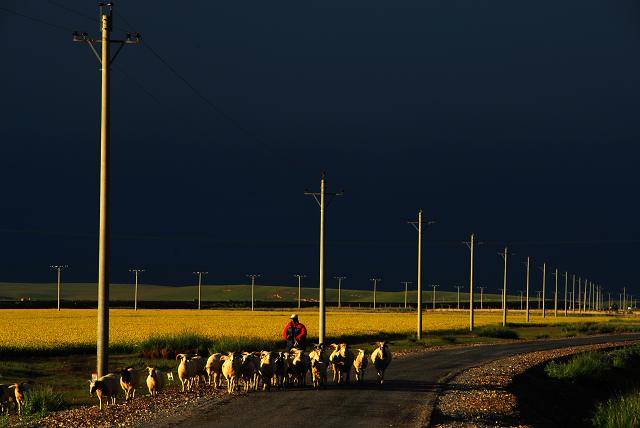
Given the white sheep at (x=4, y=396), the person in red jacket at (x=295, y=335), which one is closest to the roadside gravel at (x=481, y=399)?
the person in red jacket at (x=295, y=335)

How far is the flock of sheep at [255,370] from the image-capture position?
87.3 ft

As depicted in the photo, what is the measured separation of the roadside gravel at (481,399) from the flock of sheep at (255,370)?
3076 mm

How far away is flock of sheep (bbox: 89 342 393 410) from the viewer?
26.6 meters

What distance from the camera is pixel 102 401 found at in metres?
26.0

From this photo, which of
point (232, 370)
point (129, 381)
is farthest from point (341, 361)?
point (129, 381)

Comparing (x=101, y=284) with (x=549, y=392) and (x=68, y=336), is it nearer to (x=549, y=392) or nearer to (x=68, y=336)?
(x=549, y=392)

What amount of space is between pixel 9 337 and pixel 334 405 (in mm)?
36186

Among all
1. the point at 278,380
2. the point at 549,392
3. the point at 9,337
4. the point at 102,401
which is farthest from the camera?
the point at 9,337

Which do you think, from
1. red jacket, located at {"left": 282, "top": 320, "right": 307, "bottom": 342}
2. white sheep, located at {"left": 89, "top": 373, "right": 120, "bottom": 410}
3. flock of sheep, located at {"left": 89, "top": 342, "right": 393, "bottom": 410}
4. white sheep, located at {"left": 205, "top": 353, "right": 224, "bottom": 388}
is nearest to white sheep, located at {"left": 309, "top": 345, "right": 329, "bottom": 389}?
flock of sheep, located at {"left": 89, "top": 342, "right": 393, "bottom": 410}

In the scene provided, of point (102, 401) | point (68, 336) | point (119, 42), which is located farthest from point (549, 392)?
point (68, 336)

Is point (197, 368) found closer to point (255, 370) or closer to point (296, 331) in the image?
point (255, 370)

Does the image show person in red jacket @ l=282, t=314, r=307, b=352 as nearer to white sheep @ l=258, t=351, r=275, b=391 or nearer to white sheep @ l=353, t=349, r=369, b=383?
white sheep @ l=353, t=349, r=369, b=383

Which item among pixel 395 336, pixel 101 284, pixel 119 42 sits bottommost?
pixel 395 336

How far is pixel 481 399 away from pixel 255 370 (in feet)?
20.9
